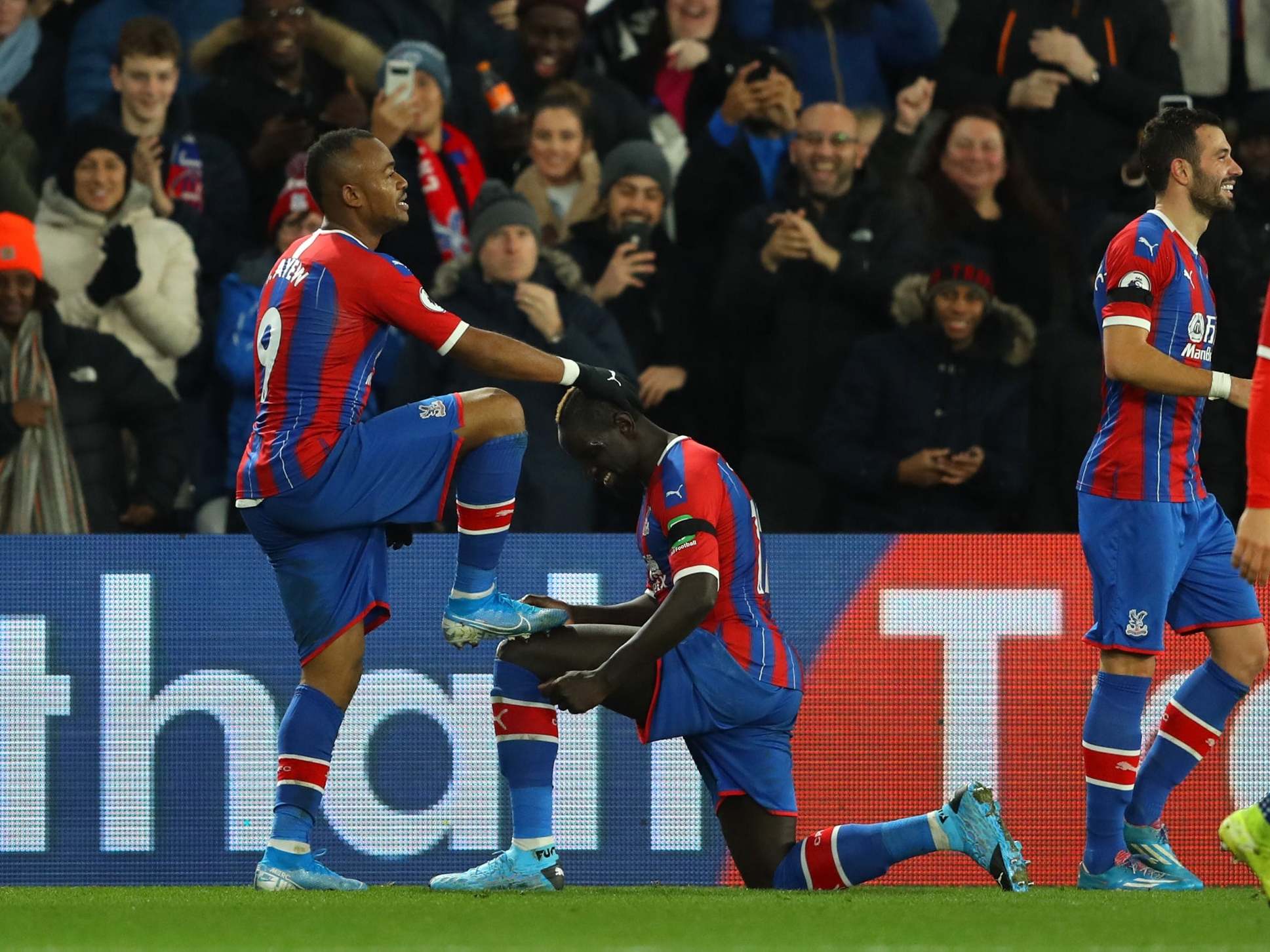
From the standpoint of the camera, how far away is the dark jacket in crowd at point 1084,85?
899 centimetres

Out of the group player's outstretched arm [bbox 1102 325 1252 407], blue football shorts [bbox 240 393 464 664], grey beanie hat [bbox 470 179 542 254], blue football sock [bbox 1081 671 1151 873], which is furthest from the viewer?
grey beanie hat [bbox 470 179 542 254]

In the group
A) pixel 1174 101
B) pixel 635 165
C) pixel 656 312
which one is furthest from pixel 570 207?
pixel 1174 101

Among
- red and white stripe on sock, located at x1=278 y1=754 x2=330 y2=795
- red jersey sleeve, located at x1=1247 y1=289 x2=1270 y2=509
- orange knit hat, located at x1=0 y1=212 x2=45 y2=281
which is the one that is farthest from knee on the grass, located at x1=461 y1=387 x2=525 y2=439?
orange knit hat, located at x1=0 y1=212 x2=45 y2=281

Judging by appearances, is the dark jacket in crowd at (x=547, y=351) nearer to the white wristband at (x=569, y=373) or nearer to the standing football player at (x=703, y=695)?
the standing football player at (x=703, y=695)

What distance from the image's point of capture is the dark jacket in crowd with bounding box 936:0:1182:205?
29.5 feet

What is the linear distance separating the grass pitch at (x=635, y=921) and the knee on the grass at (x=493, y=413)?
4.37 ft

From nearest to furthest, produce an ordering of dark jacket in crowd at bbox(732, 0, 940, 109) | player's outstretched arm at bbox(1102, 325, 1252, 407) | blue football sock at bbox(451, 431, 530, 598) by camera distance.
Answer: blue football sock at bbox(451, 431, 530, 598) → player's outstretched arm at bbox(1102, 325, 1252, 407) → dark jacket in crowd at bbox(732, 0, 940, 109)

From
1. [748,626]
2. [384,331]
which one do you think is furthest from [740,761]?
[384,331]

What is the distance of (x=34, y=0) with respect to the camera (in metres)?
9.46

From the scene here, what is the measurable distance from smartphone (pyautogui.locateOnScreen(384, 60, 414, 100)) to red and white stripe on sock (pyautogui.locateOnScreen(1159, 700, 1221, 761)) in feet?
15.4

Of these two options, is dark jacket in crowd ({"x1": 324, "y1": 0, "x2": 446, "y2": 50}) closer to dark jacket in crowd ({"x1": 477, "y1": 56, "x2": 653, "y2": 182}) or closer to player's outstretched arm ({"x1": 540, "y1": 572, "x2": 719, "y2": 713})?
dark jacket in crowd ({"x1": 477, "y1": 56, "x2": 653, "y2": 182})

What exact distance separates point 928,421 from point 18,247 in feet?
13.0

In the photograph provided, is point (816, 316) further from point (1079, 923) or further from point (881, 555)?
point (1079, 923)

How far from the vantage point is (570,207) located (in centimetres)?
904
